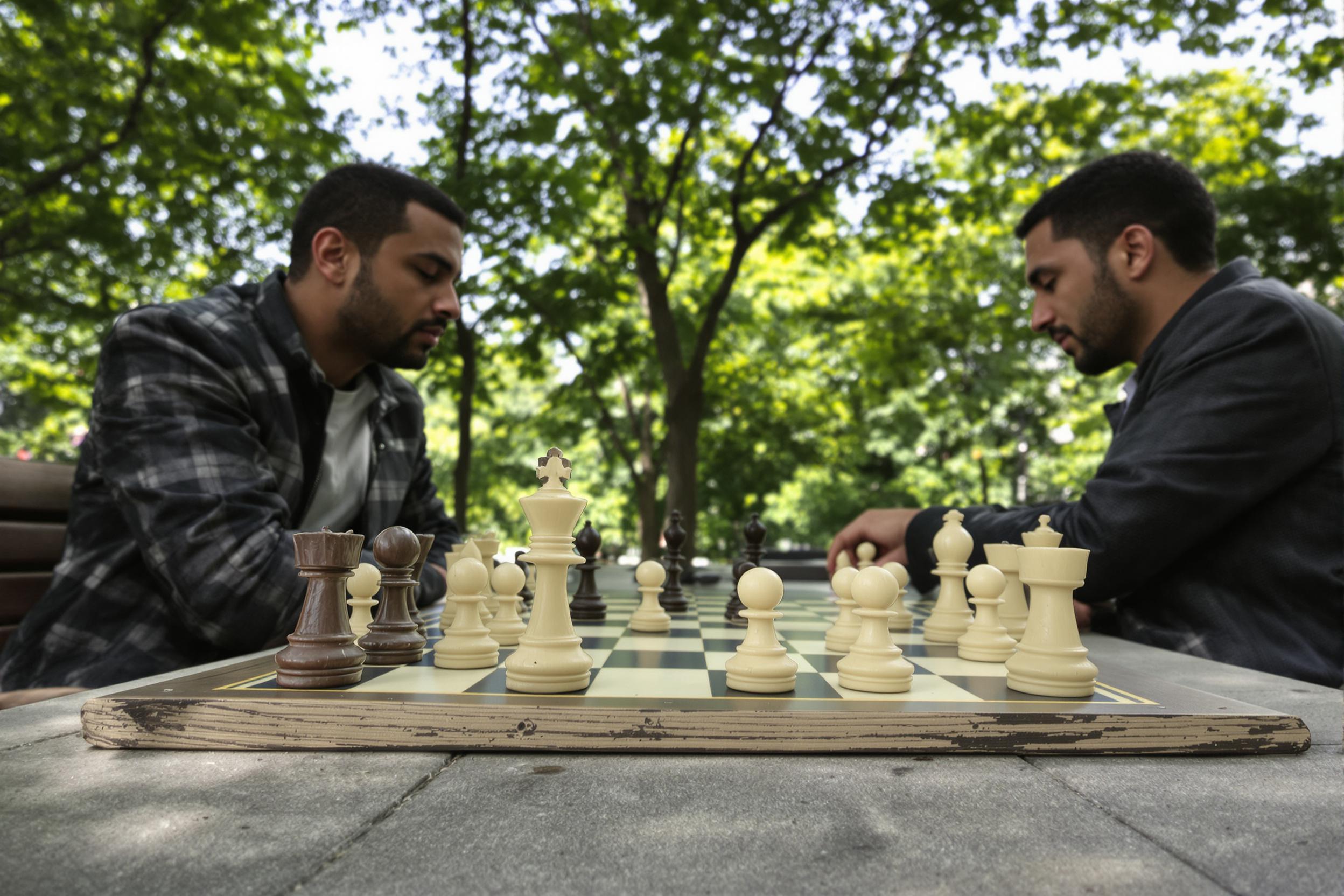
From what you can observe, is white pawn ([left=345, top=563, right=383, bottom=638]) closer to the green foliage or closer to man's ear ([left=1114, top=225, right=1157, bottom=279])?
man's ear ([left=1114, top=225, right=1157, bottom=279])

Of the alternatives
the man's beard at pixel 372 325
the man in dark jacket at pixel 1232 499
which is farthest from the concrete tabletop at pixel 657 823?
the man's beard at pixel 372 325

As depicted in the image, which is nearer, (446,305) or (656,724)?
(656,724)

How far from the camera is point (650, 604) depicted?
1.93 meters

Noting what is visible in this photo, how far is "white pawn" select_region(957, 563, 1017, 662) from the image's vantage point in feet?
5.03

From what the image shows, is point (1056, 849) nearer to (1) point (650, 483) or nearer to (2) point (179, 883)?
(2) point (179, 883)

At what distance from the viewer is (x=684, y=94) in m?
5.12

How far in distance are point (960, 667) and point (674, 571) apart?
1.27 metres

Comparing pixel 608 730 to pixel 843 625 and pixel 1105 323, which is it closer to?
pixel 843 625

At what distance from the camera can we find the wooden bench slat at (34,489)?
235 cm

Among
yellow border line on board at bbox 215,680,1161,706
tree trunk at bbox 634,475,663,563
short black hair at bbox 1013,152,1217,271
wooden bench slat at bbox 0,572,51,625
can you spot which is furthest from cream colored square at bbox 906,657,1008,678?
tree trunk at bbox 634,475,663,563

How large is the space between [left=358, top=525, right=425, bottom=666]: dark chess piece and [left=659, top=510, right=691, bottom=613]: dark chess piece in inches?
41.2

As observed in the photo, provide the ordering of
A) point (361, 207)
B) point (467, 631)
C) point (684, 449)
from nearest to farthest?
point (467, 631), point (361, 207), point (684, 449)

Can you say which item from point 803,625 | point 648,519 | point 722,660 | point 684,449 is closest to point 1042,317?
point 803,625

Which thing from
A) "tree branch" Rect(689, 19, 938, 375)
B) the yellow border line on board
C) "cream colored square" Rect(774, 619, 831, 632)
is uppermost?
"tree branch" Rect(689, 19, 938, 375)
